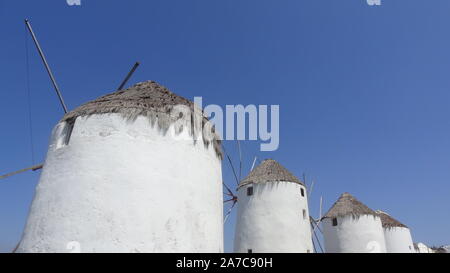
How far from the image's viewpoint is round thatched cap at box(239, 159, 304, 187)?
59.8 ft

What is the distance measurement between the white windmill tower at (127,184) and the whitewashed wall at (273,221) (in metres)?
9.22

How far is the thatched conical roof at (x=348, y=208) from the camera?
21922mm

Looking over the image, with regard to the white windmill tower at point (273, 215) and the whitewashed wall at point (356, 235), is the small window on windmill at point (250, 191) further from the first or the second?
the whitewashed wall at point (356, 235)

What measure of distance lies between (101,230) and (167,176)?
1.62m

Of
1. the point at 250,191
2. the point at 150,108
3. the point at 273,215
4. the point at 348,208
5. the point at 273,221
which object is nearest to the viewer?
the point at 150,108

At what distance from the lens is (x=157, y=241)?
21.2ft

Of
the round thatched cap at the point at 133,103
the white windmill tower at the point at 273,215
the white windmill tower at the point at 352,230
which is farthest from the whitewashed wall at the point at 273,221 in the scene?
the round thatched cap at the point at 133,103

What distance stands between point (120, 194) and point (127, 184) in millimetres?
227

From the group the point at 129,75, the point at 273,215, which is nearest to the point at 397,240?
the point at 273,215

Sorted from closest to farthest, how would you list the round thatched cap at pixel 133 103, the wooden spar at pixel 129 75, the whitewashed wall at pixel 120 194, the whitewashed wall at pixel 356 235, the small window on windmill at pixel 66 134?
the whitewashed wall at pixel 120 194 < the round thatched cap at pixel 133 103 < the small window on windmill at pixel 66 134 < the wooden spar at pixel 129 75 < the whitewashed wall at pixel 356 235

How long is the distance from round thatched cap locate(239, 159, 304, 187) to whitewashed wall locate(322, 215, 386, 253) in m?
5.60

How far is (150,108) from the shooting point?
24.5ft

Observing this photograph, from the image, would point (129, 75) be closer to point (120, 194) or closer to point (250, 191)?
point (120, 194)
